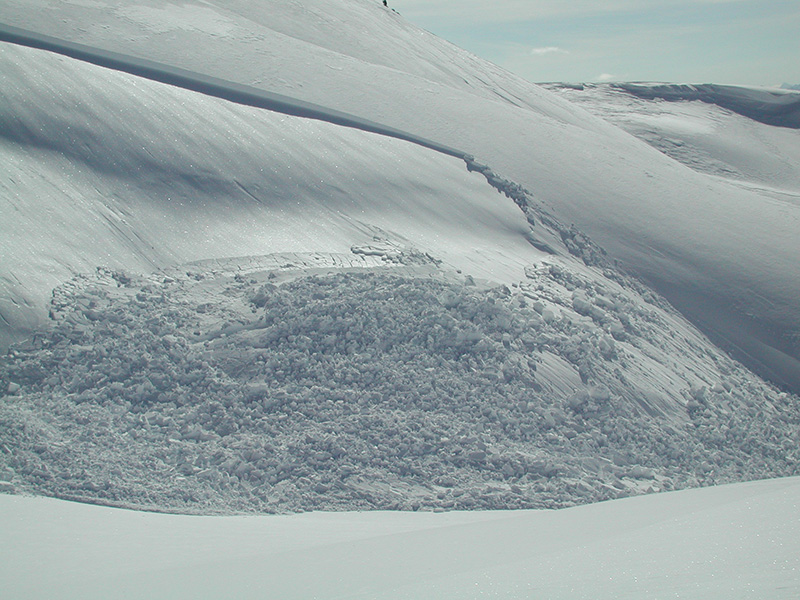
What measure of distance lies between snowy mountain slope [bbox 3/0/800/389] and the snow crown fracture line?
43 cm

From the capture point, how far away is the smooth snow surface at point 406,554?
2.70m

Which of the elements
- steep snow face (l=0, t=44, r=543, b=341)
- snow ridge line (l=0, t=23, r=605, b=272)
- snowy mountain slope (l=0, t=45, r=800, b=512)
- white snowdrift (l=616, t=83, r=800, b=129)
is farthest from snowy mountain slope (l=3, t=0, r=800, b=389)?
white snowdrift (l=616, t=83, r=800, b=129)

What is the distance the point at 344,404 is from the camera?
509cm

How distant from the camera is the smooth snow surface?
8.84 ft

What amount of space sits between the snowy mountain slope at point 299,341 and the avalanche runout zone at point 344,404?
2 cm

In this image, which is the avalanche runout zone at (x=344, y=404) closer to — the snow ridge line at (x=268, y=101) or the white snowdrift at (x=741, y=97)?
the snow ridge line at (x=268, y=101)

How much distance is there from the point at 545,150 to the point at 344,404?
7.17 m

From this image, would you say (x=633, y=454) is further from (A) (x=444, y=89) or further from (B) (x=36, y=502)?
(A) (x=444, y=89)

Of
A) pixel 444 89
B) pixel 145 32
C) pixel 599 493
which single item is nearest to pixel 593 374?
pixel 599 493

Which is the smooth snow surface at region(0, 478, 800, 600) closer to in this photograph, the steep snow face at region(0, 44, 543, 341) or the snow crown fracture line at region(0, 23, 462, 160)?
the steep snow face at region(0, 44, 543, 341)

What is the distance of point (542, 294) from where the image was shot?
23.6ft

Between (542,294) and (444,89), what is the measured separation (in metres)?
6.32

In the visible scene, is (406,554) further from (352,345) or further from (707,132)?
(707,132)

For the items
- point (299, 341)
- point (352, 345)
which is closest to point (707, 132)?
point (352, 345)
